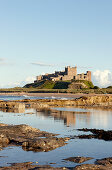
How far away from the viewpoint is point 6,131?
22.5 m

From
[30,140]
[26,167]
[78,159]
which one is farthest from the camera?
[30,140]

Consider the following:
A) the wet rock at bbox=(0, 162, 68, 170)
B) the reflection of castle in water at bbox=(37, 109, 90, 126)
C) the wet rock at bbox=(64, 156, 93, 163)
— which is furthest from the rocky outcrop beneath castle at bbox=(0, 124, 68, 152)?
the reflection of castle in water at bbox=(37, 109, 90, 126)

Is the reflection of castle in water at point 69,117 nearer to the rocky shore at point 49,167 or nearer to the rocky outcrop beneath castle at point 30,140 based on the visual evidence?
the rocky outcrop beneath castle at point 30,140

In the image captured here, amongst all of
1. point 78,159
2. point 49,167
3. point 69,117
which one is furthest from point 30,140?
point 69,117

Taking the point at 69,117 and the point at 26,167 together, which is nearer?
the point at 26,167

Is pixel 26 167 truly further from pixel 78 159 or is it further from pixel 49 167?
pixel 78 159

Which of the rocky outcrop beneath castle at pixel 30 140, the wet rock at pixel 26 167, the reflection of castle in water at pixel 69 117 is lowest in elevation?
the wet rock at pixel 26 167

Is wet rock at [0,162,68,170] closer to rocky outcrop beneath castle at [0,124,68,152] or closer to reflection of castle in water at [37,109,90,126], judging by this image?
rocky outcrop beneath castle at [0,124,68,152]

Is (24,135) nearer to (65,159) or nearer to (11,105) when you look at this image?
(65,159)

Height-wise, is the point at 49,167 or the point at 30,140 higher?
the point at 30,140

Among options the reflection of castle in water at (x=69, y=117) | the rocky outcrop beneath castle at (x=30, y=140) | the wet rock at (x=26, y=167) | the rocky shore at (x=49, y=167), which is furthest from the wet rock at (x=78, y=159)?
the reflection of castle in water at (x=69, y=117)

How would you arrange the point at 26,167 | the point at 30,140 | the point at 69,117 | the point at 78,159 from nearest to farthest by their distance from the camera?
the point at 26,167, the point at 78,159, the point at 30,140, the point at 69,117

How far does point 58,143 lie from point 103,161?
4.94 m

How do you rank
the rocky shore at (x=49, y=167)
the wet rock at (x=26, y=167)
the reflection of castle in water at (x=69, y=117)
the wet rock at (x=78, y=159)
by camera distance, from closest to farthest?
1. the wet rock at (x=26, y=167)
2. the rocky shore at (x=49, y=167)
3. the wet rock at (x=78, y=159)
4. the reflection of castle in water at (x=69, y=117)
